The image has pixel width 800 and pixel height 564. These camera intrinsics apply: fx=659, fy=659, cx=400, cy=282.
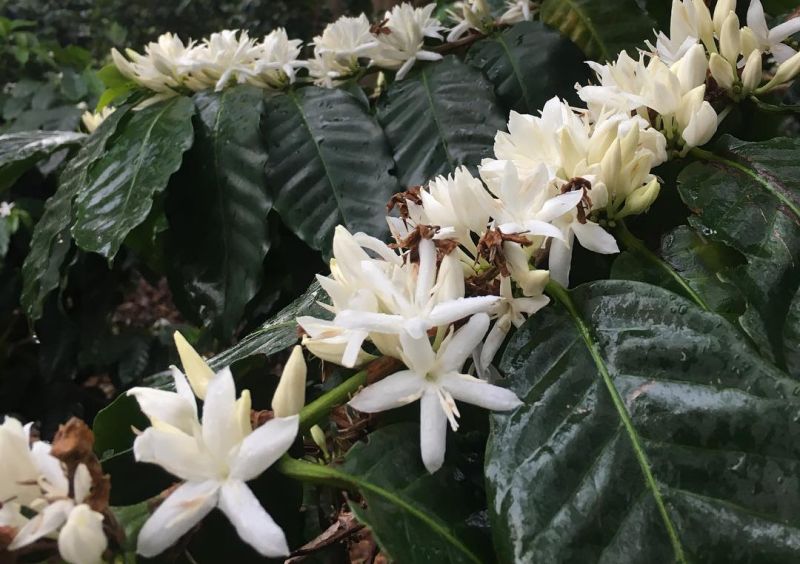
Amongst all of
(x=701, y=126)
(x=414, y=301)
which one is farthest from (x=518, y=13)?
(x=414, y=301)

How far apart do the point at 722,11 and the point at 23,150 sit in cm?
108

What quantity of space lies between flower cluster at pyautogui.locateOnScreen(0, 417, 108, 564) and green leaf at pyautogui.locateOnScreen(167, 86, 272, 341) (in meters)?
0.57

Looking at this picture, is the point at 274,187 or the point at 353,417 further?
the point at 274,187

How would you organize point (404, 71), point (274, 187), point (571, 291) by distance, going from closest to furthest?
1. point (571, 291)
2. point (274, 187)
3. point (404, 71)

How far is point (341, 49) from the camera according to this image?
3.35 feet

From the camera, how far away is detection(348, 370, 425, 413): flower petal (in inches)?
15.0

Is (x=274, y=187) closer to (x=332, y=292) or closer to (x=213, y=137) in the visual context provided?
(x=213, y=137)

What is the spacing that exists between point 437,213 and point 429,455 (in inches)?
7.1

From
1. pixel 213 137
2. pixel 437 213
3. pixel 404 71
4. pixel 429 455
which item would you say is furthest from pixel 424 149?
pixel 429 455

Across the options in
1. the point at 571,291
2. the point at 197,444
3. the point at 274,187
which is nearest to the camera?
the point at 197,444

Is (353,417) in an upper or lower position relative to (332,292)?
lower

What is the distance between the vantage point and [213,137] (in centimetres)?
94

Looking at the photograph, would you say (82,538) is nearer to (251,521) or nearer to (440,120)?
(251,521)

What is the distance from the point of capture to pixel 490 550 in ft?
1.25
